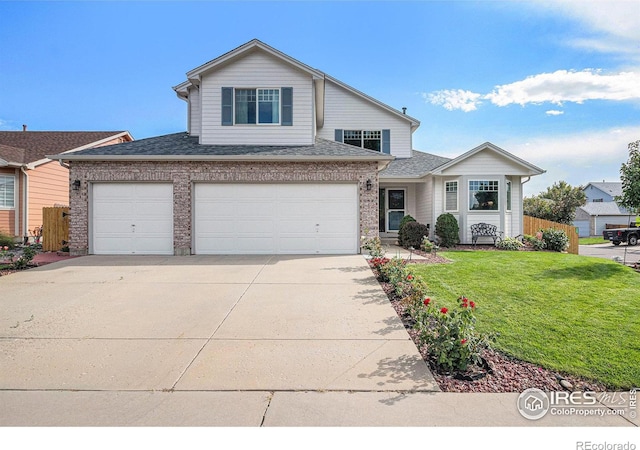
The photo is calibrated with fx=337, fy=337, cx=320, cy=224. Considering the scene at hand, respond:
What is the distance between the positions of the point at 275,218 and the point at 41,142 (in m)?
16.3

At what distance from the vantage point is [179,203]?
1120 centimetres

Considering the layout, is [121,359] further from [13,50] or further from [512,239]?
[13,50]

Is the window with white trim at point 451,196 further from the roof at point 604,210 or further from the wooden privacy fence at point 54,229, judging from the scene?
the roof at point 604,210

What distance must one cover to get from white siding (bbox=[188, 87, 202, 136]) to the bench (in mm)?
12019

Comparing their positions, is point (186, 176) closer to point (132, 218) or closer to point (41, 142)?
point (132, 218)

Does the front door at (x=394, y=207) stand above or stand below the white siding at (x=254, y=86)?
below

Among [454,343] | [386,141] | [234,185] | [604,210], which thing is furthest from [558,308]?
[604,210]

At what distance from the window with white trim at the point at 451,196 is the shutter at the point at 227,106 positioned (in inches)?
365

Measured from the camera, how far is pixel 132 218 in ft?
37.1

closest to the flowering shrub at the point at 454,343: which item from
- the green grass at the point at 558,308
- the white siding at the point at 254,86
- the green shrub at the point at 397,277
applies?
the green grass at the point at 558,308

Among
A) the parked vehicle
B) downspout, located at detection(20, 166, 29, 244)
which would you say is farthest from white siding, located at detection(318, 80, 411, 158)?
the parked vehicle

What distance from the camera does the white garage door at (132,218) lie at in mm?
11273

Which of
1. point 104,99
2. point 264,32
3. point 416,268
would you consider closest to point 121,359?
point 416,268

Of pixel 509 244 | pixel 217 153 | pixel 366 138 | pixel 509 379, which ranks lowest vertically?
pixel 509 379
